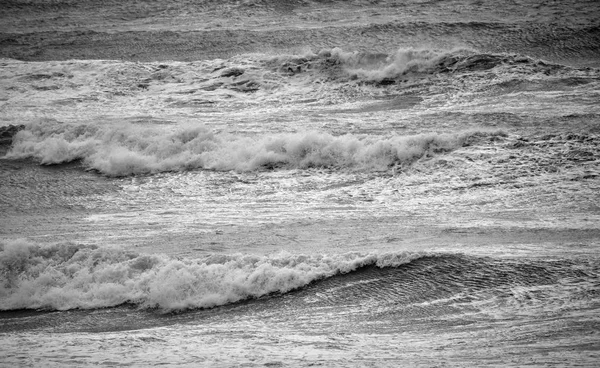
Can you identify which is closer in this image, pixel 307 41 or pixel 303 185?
pixel 303 185

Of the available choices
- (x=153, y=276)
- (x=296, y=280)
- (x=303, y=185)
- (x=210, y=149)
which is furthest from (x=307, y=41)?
(x=296, y=280)

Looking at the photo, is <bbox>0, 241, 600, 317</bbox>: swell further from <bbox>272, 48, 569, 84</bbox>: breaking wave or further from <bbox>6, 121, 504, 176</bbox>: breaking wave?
<bbox>272, 48, 569, 84</bbox>: breaking wave

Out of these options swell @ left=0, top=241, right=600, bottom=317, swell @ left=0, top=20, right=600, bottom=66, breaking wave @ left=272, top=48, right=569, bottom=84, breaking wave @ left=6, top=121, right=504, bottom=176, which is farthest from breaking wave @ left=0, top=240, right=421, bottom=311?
swell @ left=0, top=20, right=600, bottom=66

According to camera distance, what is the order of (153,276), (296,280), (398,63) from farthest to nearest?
(398,63), (153,276), (296,280)

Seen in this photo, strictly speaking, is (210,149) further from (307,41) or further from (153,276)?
(307,41)

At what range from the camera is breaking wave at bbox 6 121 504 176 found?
31.1ft

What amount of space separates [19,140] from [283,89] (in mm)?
4103

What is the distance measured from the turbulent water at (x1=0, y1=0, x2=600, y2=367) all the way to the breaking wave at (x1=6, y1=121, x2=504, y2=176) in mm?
35

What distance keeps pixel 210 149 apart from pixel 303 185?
1774mm

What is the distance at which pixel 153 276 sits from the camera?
691 centimetres

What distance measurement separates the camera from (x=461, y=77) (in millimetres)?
11570

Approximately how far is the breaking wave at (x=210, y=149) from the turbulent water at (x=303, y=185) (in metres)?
0.04

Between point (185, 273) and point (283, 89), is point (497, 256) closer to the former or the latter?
point (185, 273)

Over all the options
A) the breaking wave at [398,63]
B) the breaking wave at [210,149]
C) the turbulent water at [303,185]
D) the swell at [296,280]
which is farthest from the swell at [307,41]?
the swell at [296,280]
